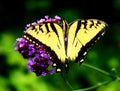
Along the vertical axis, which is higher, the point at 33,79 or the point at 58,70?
the point at 58,70

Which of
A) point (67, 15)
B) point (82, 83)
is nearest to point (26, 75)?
point (82, 83)

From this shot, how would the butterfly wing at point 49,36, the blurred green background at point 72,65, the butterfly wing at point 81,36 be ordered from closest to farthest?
the butterfly wing at point 49,36, the butterfly wing at point 81,36, the blurred green background at point 72,65

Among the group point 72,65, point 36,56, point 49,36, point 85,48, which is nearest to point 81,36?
point 85,48

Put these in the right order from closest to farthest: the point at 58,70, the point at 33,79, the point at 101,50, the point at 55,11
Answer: the point at 58,70 < the point at 33,79 < the point at 101,50 < the point at 55,11

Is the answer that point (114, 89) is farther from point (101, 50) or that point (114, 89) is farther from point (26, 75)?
point (26, 75)

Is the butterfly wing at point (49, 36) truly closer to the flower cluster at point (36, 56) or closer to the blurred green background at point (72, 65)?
the flower cluster at point (36, 56)

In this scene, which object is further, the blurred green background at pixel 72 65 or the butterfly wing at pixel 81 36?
the blurred green background at pixel 72 65

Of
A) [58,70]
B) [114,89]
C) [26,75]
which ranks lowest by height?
[114,89]

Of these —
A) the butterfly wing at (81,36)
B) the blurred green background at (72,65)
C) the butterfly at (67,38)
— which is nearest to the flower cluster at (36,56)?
the butterfly at (67,38)
